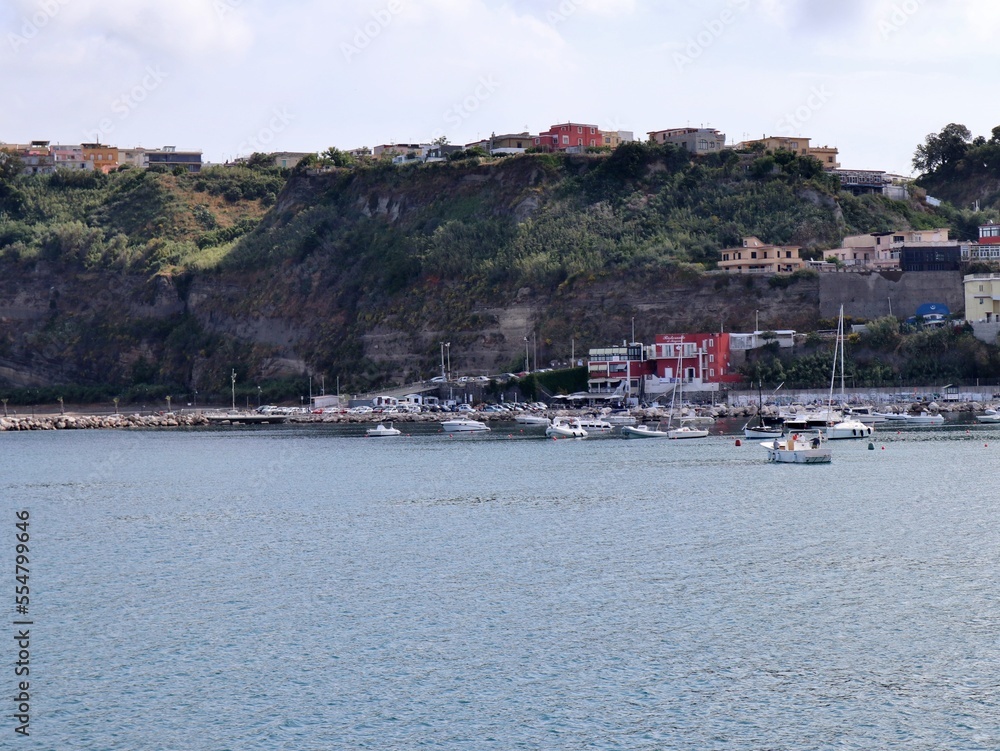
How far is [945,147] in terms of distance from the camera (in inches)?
4909

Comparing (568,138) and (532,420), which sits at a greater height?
(568,138)

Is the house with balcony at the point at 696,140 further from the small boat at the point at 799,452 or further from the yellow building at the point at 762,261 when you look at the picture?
the small boat at the point at 799,452

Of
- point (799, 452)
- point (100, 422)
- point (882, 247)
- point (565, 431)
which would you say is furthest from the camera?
point (100, 422)

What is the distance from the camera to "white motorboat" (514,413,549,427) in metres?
81.1

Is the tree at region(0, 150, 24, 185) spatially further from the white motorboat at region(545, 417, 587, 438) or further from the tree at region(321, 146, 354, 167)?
the white motorboat at region(545, 417, 587, 438)

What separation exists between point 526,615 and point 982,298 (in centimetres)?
6763

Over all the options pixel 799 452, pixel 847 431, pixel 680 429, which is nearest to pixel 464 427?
pixel 680 429

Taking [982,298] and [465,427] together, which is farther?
[982,298]

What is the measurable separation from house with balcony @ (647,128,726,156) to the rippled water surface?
67678 mm

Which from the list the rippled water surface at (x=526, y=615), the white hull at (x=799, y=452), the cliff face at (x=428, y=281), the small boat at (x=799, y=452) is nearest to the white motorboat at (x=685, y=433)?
the small boat at (x=799, y=452)

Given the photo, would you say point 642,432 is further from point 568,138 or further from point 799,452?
point 568,138

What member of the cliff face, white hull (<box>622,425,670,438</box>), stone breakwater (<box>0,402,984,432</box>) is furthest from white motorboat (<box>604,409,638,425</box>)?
the cliff face

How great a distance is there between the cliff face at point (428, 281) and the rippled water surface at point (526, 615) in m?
46.5

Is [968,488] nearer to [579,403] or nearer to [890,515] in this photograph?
[890,515]
